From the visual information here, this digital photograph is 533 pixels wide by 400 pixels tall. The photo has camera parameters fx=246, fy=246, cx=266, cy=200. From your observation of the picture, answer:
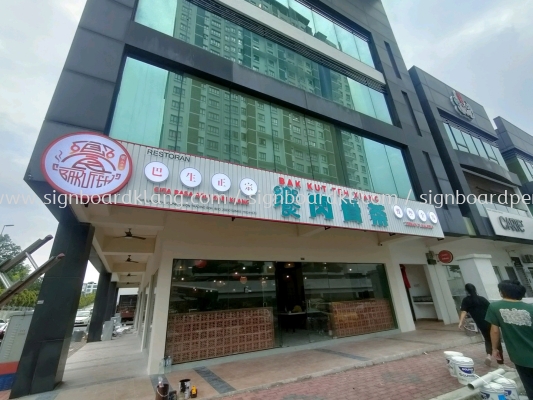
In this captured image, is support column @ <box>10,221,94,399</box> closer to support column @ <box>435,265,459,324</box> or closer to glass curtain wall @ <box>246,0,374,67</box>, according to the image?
glass curtain wall @ <box>246,0,374,67</box>

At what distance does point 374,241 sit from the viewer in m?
10.3

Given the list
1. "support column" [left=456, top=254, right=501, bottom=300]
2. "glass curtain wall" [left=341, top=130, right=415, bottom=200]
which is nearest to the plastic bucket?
"glass curtain wall" [left=341, top=130, right=415, bottom=200]

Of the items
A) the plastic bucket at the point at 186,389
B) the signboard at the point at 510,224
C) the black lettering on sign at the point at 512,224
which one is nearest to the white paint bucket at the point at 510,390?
the plastic bucket at the point at 186,389

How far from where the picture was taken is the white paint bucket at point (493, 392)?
3.38 meters

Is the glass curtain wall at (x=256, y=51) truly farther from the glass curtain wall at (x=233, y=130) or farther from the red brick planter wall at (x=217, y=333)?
the red brick planter wall at (x=217, y=333)

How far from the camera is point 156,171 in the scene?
16.6 feet

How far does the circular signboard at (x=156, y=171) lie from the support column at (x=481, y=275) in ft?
35.1

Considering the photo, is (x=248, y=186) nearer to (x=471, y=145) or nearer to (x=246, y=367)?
(x=246, y=367)

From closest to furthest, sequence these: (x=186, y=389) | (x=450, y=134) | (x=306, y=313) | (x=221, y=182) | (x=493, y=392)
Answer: (x=493, y=392) < (x=186, y=389) < (x=221, y=182) < (x=306, y=313) < (x=450, y=134)

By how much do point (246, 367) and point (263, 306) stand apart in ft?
6.04

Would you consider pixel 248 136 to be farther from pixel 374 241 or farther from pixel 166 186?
pixel 374 241

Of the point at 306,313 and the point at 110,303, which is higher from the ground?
the point at 110,303

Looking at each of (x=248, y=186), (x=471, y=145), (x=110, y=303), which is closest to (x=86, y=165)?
(x=248, y=186)

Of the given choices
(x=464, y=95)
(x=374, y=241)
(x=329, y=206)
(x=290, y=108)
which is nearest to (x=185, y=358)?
(x=329, y=206)
